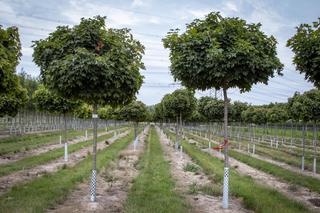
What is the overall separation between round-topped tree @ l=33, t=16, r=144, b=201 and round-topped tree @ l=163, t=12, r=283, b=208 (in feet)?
3.83

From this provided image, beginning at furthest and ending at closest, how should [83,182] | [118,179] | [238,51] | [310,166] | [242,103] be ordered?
[242,103] < [310,166] < [118,179] < [83,182] < [238,51]

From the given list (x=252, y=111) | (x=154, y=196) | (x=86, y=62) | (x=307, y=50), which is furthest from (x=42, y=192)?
(x=252, y=111)

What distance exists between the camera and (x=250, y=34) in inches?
325

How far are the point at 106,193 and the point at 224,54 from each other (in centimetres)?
527

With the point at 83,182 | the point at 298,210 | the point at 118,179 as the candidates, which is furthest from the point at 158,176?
the point at 298,210

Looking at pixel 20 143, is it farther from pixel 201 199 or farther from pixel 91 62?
pixel 91 62

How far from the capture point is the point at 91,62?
302 inches

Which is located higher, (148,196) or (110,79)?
(110,79)

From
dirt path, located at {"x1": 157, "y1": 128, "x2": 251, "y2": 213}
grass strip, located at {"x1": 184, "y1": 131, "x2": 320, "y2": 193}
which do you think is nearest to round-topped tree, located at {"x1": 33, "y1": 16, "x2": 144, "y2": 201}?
dirt path, located at {"x1": 157, "y1": 128, "x2": 251, "y2": 213}

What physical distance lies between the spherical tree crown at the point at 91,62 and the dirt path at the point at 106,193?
260 cm

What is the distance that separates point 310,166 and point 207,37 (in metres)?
12.6

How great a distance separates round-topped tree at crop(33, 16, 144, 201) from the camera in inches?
308

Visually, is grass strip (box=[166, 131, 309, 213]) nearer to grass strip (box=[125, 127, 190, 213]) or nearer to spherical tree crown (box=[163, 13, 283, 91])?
grass strip (box=[125, 127, 190, 213])

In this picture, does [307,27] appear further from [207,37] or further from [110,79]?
[110,79]
